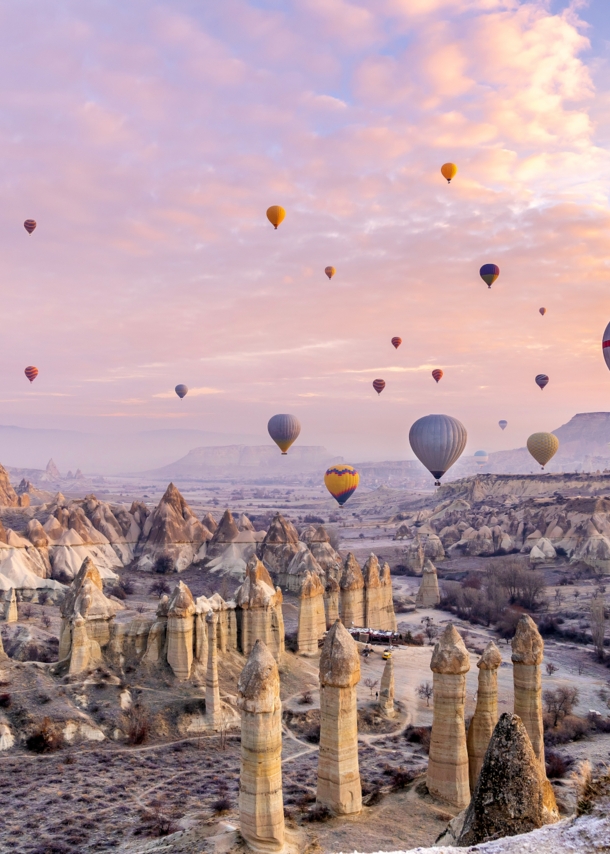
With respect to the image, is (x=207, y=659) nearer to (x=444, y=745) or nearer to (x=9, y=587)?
(x=444, y=745)

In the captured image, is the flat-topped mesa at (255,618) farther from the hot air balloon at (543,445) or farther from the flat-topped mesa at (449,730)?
the hot air balloon at (543,445)

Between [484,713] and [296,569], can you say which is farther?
[296,569]

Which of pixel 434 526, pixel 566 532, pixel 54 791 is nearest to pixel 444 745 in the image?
pixel 54 791

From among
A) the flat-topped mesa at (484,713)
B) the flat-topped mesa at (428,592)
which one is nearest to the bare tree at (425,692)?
the flat-topped mesa at (484,713)

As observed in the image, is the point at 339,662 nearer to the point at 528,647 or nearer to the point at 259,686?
the point at 259,686

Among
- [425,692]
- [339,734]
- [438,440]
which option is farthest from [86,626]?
[438,440]

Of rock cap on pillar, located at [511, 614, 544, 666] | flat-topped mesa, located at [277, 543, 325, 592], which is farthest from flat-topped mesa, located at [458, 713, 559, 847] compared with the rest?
flat-topped mesa, located at [277, 543, 325, 592]
